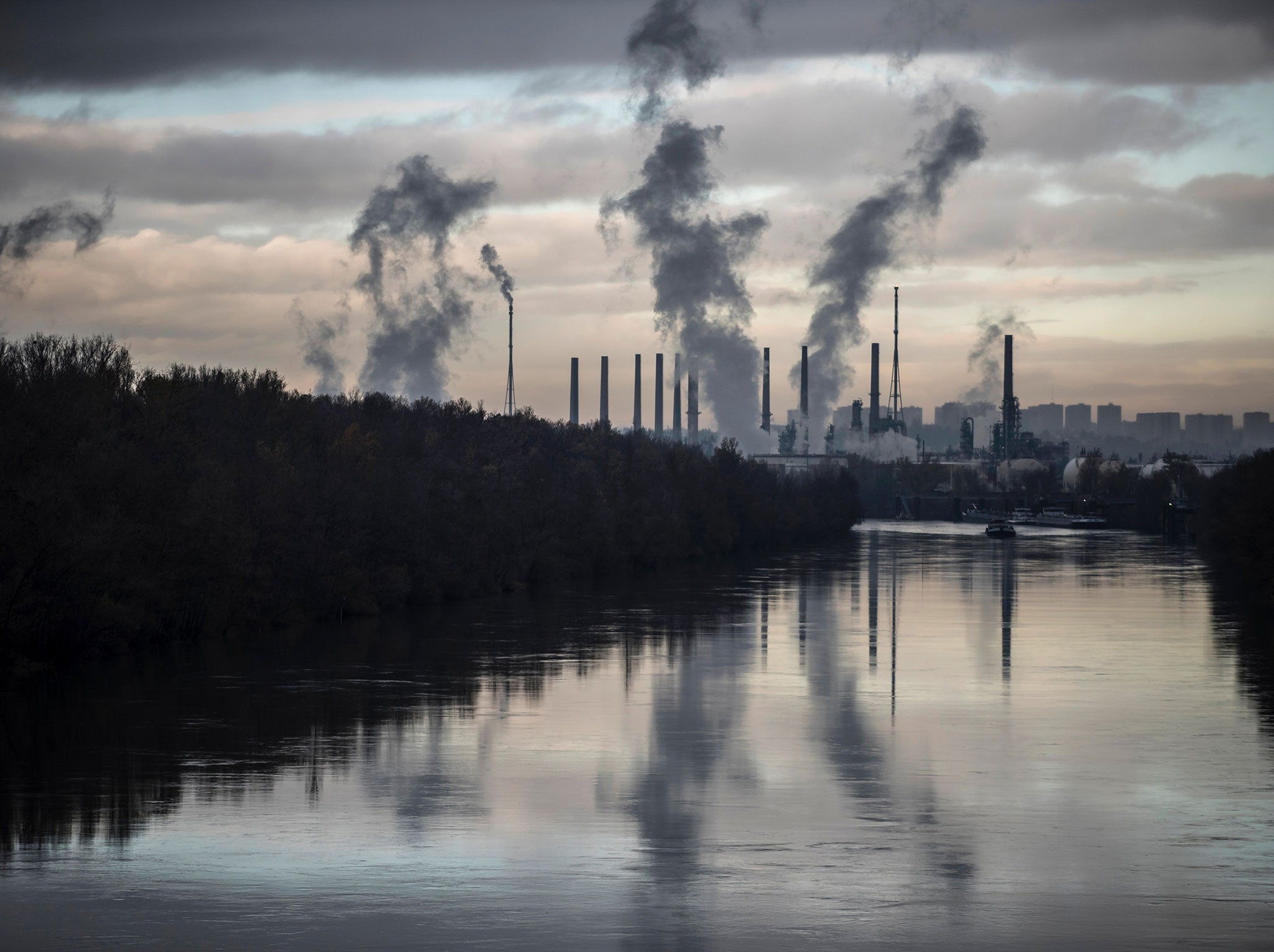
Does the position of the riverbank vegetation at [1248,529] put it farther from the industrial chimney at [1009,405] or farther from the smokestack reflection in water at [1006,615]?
the industrial chimney at [1009,405]

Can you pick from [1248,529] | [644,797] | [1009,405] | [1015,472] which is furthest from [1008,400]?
[644,797]

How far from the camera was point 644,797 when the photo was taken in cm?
1928

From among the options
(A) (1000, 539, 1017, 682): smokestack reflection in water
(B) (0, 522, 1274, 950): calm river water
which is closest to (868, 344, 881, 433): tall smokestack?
(A) (1000, 539, 1017, 682): smokestack reflection in water

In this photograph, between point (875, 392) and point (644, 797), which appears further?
point (875, 392)

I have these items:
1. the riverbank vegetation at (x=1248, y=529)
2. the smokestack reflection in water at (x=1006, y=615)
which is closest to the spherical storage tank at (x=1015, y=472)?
the riverbank vegetation at (x=1248, y=529)

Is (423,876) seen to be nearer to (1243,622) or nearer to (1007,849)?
(1007,849)

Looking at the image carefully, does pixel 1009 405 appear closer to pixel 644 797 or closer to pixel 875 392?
pixel 875 392

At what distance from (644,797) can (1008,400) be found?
140261 millimetres

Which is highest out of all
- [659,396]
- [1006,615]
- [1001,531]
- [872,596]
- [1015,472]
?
[659,396]

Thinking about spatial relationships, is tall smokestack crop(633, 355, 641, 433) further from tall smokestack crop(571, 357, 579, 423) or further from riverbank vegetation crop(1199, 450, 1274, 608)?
riverbank vegetation crop(1199, 450, 1274, 608)

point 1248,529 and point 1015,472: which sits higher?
point 1015,472

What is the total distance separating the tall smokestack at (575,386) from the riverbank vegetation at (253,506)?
1724 inches

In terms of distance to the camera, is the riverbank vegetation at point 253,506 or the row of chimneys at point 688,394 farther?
the row of chimneys at point 688,394

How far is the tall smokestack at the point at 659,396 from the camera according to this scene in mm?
140250
